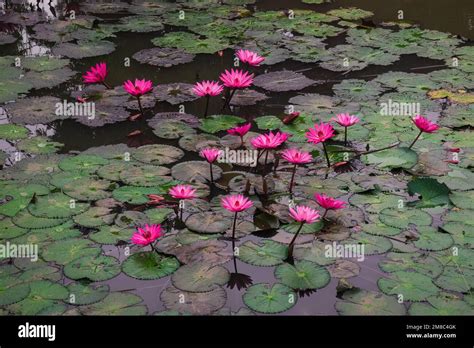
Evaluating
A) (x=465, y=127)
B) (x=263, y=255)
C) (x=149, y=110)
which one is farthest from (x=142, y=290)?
(x=465, y=127)

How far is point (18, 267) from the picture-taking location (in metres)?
2.84

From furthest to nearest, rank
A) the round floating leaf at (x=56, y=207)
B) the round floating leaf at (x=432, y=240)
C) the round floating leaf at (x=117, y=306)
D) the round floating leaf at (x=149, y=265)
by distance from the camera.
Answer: the round floating leaf at (x=56, y=207) < the round floating leaf at (x=432, y=240) < the round floating leaf at (x=149, y=265) < the round floating leaf at (x=117, y=306)

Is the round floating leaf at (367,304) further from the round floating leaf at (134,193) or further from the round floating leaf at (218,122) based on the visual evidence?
the round floating leaf at (218,122)

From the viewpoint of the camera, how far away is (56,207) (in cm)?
323

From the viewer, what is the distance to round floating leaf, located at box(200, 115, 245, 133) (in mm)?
4012

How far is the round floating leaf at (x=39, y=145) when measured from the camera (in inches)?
148

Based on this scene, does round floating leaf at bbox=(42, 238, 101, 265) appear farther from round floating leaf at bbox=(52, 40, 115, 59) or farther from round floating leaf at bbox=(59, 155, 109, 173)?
round floating leaf at bbox=(52, 40, 115, 59)

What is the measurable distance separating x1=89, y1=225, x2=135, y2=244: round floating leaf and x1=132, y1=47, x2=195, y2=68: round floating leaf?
2.10m

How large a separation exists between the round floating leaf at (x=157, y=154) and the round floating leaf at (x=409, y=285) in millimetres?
1378

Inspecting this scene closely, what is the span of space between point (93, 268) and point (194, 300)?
0.46 metres

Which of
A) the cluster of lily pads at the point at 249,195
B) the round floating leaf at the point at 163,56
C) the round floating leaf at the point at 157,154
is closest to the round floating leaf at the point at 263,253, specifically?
the cluster of lily pads at the point at 249,195

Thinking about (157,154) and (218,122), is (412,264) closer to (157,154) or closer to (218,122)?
(157,154)

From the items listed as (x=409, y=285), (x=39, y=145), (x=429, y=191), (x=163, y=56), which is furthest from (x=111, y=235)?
(x=163, y=56)
